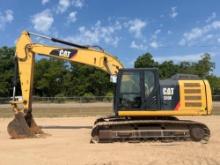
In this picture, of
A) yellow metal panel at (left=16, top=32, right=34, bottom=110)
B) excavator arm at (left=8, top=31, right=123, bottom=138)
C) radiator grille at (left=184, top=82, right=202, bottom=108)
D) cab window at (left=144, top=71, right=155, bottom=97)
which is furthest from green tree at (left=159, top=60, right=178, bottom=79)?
cab window at (left=144, top=71, right=155, bottom=97)

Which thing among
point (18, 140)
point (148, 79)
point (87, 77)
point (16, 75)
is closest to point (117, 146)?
→ point (148, 79)

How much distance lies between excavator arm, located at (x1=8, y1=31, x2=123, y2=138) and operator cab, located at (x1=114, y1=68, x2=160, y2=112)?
4.47ft

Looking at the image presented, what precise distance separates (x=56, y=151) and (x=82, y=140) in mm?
3253

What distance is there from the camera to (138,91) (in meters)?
16.8

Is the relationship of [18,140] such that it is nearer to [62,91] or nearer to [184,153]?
[184,153]

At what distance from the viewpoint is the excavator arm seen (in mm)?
18547

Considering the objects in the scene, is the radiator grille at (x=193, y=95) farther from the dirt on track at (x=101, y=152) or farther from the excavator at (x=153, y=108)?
the dirt on track at (x=101, y=152)

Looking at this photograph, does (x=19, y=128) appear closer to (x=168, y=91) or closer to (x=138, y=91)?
(x=138, y=91)

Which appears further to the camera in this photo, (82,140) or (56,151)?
(82,140)

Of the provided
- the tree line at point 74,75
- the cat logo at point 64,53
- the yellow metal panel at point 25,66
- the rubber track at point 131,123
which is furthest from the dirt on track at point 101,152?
the tree line at point 74,75

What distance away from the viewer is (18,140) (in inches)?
682

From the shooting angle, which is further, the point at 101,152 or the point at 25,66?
the point at 25,66

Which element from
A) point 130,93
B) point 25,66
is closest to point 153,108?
point 130,93

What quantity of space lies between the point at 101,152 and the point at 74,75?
5659cm
